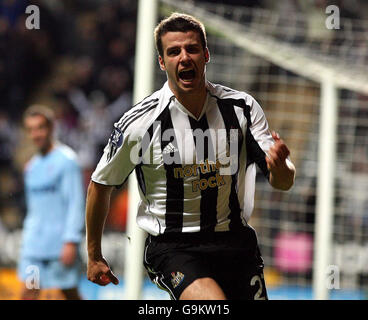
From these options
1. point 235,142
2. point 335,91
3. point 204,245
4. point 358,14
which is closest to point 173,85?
point 235,142

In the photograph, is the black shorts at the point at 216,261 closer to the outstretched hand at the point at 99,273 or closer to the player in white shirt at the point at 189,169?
the player in white shirt at the point at 189,169

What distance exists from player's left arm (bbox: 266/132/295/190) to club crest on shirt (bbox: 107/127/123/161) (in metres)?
0.62

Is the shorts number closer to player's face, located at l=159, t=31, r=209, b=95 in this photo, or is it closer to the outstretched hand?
the outstretched hand

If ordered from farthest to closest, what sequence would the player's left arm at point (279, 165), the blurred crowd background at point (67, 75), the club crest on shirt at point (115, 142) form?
the blurred crowd background at point (67, 75)
the club crest on shirt at point (115, 142)
the player's left arm at point (279, 165)

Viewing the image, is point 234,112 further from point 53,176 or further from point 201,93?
point 53,176

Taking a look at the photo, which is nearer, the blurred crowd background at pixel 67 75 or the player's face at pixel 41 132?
the player's face at pixel 41 132

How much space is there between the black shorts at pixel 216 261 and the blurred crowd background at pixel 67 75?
5094 mm

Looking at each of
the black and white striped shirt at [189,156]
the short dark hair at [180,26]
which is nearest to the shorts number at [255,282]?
the black and white striped shirt at [189,156]

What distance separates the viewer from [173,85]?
316 centimetres

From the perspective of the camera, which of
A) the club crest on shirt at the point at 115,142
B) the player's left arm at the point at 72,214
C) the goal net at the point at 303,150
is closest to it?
the club crest on shirt at the point at 115,142

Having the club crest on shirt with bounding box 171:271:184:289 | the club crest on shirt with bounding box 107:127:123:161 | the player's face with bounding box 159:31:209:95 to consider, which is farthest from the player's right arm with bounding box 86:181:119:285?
the player's face with bounding box 159:31:209:95

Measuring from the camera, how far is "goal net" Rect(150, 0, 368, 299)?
6152mm

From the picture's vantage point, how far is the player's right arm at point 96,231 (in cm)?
321

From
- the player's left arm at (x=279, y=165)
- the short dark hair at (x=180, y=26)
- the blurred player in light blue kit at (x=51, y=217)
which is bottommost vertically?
the blurred player in light blue kit at (x=51, y=217)
